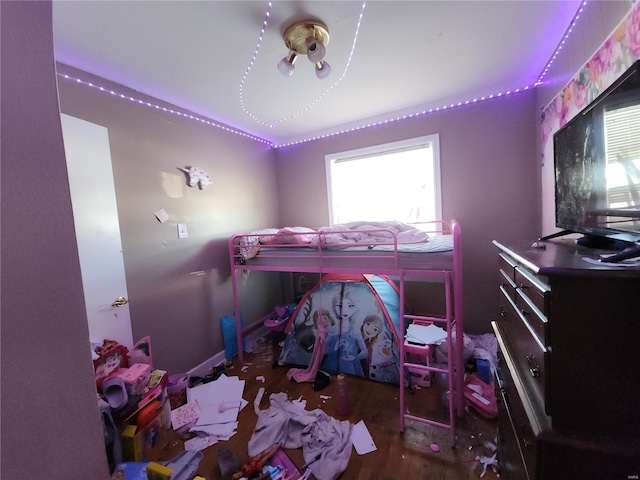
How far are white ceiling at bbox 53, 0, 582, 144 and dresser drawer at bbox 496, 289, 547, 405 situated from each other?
159 cm

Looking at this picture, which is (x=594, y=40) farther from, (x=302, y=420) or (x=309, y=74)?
(x=302, y=420)

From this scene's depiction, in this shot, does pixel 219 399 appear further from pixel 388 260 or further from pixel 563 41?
pixel 563 41

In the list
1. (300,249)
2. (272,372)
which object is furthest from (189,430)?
(300,249)

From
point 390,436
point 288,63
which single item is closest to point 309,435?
point 390,436

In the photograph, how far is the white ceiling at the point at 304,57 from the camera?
1.30m

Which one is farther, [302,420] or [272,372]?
[272,372]

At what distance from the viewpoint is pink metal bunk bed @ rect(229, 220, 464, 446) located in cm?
159

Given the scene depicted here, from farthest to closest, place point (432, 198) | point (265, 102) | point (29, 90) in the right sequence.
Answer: point (432, 198)
point (265, 102)
point (29, 90)

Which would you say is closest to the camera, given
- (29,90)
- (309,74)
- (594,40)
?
(29,90)

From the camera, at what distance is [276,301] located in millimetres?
3385

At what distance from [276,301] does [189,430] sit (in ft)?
5.80

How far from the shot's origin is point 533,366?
82cm

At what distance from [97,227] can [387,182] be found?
8.76 feet

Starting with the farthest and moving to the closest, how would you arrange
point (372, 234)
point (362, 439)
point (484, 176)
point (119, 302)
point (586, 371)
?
point (484, 176) < point (372, 234) < point (119, 302) < point (362, 439) < point (586, 371)
